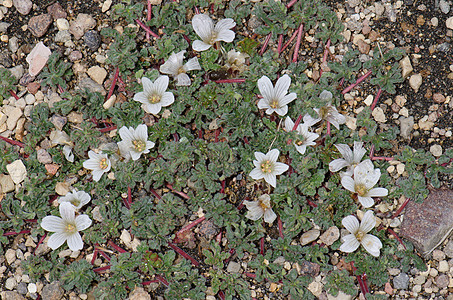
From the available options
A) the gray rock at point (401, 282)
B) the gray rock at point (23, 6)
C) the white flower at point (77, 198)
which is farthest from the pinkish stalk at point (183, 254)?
the gray rock at point (23, 6)

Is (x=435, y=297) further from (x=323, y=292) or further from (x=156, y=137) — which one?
(x=156, y=137)

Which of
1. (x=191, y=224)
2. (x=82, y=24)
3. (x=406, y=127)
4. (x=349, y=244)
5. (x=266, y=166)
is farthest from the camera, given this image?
(x=82, y=24)

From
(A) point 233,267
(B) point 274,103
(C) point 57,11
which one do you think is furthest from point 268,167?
(C) point 57,11

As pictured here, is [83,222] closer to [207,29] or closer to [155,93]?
[155,93]

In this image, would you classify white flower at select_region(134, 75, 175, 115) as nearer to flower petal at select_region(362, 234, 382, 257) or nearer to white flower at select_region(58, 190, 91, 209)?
white flower at select_region(58, 190, 91, 209)

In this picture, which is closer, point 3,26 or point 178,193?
point 178,193

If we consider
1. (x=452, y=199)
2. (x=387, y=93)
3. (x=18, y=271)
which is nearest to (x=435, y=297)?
(x=452, y=199)
